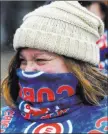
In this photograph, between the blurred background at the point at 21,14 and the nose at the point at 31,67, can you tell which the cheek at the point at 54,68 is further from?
the blurred background at the point at 21,14

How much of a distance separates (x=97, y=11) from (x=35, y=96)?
1.82 meters

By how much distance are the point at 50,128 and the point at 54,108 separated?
112 mm

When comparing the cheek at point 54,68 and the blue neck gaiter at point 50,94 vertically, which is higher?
the cheek at point 54,68

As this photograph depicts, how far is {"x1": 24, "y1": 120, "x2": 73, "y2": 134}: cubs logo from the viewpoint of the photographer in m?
2.42

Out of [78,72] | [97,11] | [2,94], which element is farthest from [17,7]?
[78,72]

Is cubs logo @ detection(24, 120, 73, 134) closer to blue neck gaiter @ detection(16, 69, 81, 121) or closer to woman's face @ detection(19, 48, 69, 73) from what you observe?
blue neck gaiter @ detection(16, 69, 81, 121)

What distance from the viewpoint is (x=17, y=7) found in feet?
15.8

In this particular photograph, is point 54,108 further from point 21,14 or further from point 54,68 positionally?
point 21,14

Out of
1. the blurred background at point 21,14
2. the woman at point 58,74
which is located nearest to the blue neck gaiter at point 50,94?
the woman at point 58,74

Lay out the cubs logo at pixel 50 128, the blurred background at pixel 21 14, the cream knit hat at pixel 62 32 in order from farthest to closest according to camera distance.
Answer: the blurred background at pixel 21 14 → the cream knit hat at pixel 62 32 → the cubs logo at pixel 50 128

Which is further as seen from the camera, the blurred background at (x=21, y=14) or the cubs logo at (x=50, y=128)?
the blurred background at (x=21, y=14)

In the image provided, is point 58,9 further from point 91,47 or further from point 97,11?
point 97,11

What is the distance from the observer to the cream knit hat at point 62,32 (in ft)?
8.29

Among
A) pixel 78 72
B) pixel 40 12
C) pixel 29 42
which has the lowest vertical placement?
pixel 78 72
